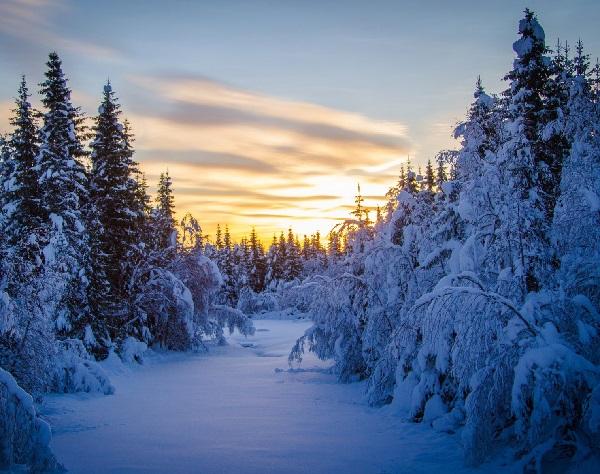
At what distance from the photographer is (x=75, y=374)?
43.7ft

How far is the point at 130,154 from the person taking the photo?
22828 millimetres

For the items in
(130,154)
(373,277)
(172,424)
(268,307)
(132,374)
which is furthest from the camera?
(268,307)

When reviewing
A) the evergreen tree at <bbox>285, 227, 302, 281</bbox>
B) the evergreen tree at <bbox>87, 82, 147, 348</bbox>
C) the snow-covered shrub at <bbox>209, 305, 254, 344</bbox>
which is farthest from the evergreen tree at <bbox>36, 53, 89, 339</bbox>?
the evergreen tree at <bbox>285, 227, 302, 281</bbox>

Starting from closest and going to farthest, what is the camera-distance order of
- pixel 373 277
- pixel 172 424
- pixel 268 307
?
1. pixel 172 424
2. pixel 373 277
3. pixel 268 307

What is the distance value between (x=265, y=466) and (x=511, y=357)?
3.93m

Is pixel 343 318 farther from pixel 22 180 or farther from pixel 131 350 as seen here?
pixel 22 180

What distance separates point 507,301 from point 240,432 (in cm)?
561

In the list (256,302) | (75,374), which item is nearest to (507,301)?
(75,374)

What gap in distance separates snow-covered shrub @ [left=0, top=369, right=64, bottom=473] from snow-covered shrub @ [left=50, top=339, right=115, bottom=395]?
21.7 ft

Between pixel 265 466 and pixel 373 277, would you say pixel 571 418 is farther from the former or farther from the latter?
pixel 373 277

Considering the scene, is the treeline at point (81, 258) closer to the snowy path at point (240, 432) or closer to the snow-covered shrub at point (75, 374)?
the snow-covered shrub at point (75, 374)

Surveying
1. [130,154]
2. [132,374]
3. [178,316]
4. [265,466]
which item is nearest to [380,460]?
[265,466]

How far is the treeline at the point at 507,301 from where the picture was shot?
6.26 m

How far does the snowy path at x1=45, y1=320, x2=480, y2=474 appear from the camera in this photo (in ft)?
24.2
